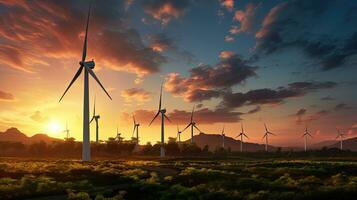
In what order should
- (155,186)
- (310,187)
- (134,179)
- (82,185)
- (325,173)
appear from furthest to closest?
1. (325,173)
2. (134,179)
3. (82,185)
4. (155,186)
5. (310,187)

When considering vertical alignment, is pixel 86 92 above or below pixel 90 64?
below

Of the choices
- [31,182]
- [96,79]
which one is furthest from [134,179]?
[96,79]

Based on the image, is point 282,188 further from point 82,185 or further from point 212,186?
point 82,185

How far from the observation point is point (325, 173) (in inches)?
2906

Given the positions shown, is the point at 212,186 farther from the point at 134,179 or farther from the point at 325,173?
the point at 325,173

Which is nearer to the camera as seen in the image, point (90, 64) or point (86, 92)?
point (86, 92)

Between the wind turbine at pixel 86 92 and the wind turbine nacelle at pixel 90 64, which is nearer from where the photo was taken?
the wind turbine at pixel 86 92

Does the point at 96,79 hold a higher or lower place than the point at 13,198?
higher

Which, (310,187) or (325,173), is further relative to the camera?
(325,173)

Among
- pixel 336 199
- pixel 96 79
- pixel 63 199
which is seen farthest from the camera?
pixel 96 79

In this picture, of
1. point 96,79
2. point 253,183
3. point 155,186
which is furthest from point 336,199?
point 96,79

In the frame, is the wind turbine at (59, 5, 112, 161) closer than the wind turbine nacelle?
Yes

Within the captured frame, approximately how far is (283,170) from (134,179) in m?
31.6

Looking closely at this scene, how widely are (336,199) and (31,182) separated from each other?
39.4 metres
